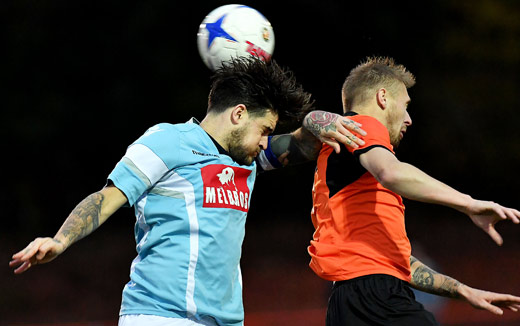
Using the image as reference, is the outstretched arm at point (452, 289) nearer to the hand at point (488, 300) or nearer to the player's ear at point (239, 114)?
the hand at point (488, 300)

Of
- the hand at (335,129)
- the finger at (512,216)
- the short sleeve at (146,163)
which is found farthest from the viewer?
the hand at (335,129)

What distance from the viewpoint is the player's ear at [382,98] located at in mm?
3424

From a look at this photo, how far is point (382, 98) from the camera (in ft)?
11.2

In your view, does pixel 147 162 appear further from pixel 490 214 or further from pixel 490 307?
pixel 490 307

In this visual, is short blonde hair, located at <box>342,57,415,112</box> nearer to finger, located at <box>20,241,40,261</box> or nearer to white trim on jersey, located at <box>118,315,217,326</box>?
white trim on jersey, located at <box>118,315,217,326</box>

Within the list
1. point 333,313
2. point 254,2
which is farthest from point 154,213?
point 254,2

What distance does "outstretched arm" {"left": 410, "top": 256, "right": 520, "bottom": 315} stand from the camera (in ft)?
11.0

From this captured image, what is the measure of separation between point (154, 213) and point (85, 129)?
1105 centimetres

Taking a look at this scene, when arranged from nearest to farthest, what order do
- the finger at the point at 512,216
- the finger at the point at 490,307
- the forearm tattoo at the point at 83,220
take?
the finger at the point at 512,216
the forearm tattoo at the point at 83,220
the finger at the point at 490,307

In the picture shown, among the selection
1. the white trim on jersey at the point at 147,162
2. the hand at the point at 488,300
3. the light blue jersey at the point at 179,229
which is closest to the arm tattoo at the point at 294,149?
the light blue jersey at the point at 179,229

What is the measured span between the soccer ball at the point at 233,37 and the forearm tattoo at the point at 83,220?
1183mm

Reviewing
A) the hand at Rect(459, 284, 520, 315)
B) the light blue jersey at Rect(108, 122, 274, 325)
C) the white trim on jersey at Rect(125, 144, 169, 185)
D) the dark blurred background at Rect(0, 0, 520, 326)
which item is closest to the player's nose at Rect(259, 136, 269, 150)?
the light blue jersey at Rect(108, 122, 274, 325)

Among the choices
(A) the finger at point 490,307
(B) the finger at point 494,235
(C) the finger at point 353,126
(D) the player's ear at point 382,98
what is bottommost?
(A) the finger at point 490,307

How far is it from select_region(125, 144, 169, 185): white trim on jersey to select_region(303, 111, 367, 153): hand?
73cm
